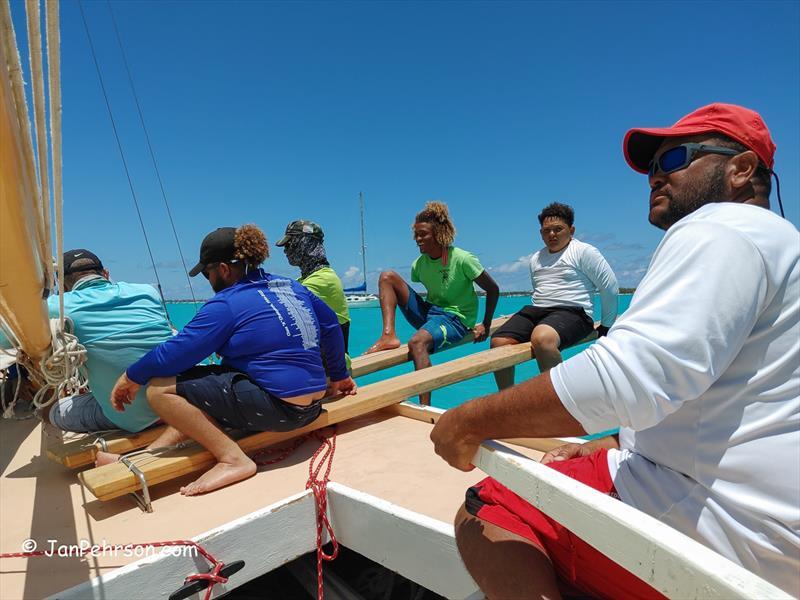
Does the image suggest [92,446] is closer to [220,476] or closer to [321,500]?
[220,476]

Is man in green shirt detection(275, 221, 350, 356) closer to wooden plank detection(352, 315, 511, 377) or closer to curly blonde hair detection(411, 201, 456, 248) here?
wooden plank detection(352, 315, 511, 377)

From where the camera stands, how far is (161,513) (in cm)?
192

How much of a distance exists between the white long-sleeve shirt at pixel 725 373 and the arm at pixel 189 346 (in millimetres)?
1704

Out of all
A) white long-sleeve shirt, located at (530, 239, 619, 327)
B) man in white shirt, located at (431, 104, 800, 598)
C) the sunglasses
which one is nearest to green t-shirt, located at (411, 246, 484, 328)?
white long-sleeve shirt, located at (530, 239, 619, 327)

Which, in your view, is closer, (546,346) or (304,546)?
(304,546)

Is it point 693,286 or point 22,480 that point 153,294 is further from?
point 693,286

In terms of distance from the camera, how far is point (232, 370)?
2.30 meters

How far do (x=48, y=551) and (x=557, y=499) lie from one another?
1805mm

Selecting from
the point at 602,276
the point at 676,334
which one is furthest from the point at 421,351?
the point at 676,334

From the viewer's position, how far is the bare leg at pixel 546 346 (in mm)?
3707

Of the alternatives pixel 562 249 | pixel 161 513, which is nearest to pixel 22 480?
pixel 161 513

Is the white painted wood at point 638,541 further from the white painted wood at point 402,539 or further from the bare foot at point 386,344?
the bare foot at point 386,344

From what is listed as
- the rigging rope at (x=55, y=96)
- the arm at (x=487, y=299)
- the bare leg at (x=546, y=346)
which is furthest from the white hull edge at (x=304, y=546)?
the arm at (x=487, y=299)

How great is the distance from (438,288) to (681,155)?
3317mm
